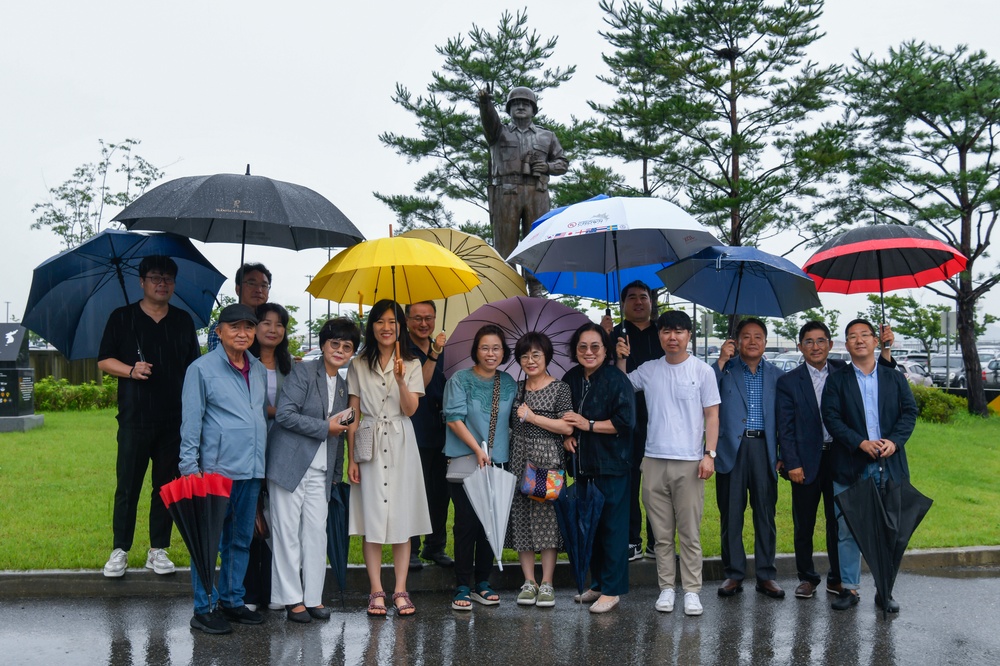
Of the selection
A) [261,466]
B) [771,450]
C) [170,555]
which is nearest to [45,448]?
[170,555]

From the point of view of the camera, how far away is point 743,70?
71.8ft

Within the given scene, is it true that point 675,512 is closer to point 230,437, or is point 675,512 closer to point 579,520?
point 579,520

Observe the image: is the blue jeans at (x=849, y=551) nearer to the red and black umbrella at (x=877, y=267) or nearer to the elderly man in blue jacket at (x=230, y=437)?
the red and black umbrella at (x=877, y=267)

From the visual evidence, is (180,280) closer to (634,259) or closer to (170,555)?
(170,555)

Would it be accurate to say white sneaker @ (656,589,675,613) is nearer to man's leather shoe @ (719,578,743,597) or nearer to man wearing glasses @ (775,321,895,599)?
man's leather shoe @ (719,578,743,597)

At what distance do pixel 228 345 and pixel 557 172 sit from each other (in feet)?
16.2

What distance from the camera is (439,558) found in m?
6.14

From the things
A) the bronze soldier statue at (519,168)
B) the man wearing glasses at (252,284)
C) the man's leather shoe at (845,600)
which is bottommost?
the man's leather shoe at (845,600)

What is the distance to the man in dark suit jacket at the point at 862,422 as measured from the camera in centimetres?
559

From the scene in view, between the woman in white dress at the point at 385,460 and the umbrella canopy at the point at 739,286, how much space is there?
88.0 inches

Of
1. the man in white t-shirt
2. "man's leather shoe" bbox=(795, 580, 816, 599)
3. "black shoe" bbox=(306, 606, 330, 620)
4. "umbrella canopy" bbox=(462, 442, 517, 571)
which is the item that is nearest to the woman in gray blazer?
"black shoe" bbox=(306, 606, 330, 620)

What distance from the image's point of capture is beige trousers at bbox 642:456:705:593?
5496mm

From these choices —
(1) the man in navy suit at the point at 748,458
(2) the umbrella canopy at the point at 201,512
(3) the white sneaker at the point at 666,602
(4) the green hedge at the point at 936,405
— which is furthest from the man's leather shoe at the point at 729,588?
(4) the green hedge at the point at 936,405

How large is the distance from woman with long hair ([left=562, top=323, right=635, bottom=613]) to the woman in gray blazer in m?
1.43
